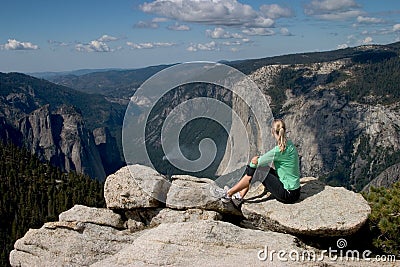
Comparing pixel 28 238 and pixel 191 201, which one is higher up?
pixel 191 201

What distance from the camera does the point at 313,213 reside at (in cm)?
1306

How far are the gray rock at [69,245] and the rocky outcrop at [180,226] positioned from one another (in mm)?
30

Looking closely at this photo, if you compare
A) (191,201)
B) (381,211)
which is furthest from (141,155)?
(381,211)

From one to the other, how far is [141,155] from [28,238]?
15.0 ft

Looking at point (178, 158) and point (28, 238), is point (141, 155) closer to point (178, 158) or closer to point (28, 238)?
point (178, 158)

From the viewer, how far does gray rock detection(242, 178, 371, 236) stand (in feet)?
Result: 41.2

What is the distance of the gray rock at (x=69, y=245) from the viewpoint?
12.6m

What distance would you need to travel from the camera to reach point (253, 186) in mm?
15578

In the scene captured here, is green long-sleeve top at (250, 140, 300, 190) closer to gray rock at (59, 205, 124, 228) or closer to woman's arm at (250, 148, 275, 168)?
woman's arm at (250, 148, 275, 168)

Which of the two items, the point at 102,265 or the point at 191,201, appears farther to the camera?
the point at 191,201

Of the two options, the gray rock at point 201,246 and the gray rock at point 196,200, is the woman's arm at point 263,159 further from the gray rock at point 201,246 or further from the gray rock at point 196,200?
the gray rock at point 201,246

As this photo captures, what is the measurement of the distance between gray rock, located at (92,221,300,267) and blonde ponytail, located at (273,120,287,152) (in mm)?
2745

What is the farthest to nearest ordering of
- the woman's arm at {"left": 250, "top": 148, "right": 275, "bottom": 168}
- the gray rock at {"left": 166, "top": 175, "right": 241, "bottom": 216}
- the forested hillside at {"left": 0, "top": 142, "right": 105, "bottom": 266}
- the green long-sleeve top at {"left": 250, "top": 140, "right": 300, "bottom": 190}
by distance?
the forested hillside at {"left": 0, "top": 142, "right": 105, "bottom": 266}
the gray rock at {"left": 166, "top": 175, "right": 241, "bottom": 216}
the green long-sleeve top at {"left": 250, "top": 140, "right": 300, "bottom": 190}
the woman's arm at {"left": 250, "top": 148, "right": 275, "bottom": 168}

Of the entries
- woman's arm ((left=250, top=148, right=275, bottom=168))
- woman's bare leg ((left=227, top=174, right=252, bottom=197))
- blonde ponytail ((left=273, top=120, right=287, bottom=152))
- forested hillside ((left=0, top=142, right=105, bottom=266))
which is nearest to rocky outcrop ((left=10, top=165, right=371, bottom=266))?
woman's bare leg ((left=227, top=174, right=252, bottom=197))
